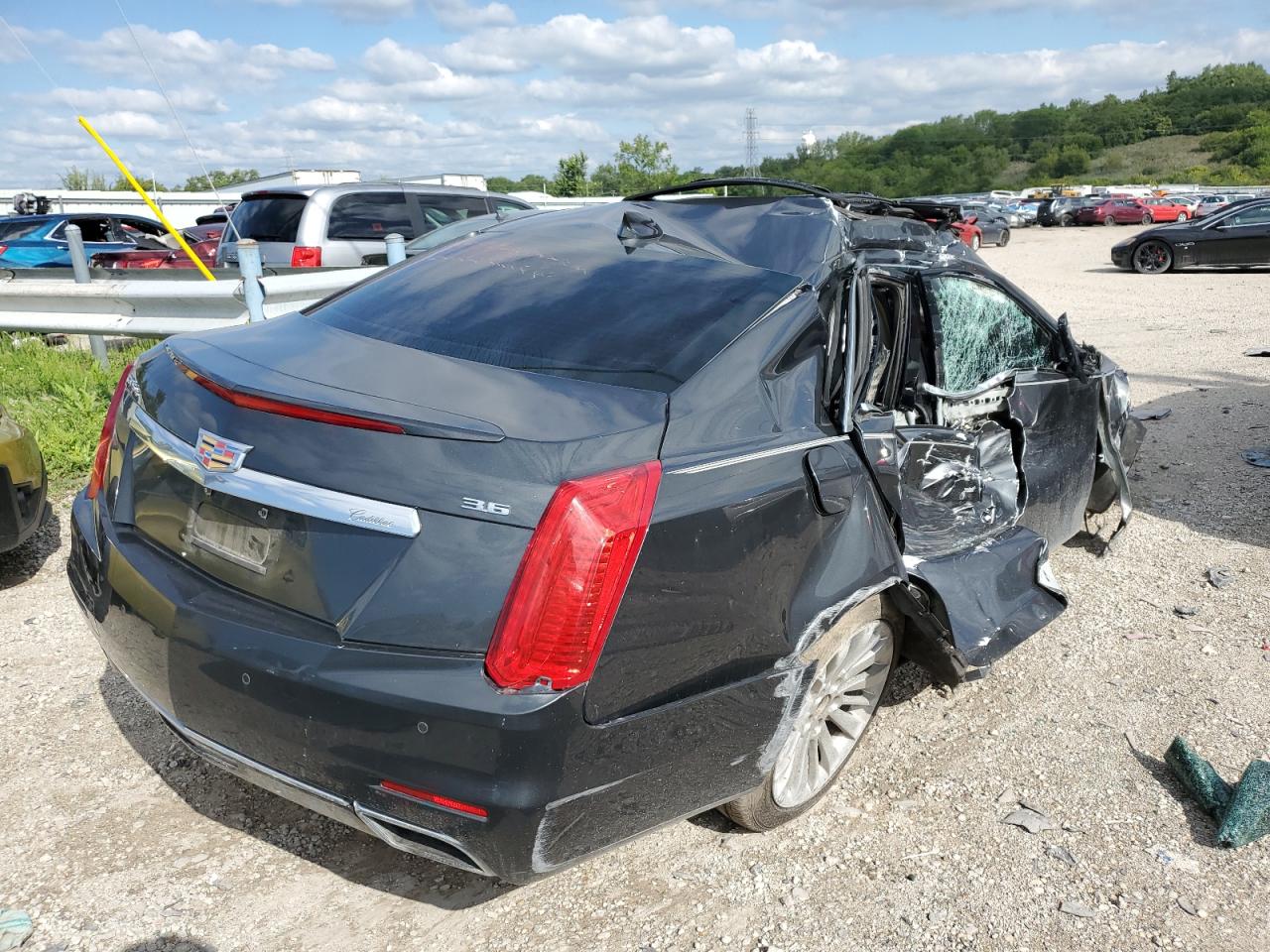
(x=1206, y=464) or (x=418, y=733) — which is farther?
(x=1206, y=464)

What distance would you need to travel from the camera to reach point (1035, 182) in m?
97.0

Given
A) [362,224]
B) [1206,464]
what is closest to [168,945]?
[1206,464]

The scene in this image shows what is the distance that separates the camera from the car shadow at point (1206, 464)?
551 cm

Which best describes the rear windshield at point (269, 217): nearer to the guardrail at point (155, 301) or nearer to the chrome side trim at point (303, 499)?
the guardrail at point (155, 301)

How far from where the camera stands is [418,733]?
201cm

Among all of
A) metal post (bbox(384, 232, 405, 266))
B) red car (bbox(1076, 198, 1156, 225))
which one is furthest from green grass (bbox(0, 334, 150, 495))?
red car (bbox(1076, 198, 1156, 225))

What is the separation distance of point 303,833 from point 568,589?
140 centimetres

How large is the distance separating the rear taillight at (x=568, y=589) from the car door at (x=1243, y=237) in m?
21.5

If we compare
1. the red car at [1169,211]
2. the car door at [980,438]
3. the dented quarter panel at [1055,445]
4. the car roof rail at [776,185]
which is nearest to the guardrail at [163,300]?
the car roof rail at [776,185]

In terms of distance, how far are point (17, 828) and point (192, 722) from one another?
93 centimetres

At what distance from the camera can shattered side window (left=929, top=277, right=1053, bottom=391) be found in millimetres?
3992

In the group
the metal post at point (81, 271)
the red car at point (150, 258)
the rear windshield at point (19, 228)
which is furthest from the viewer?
the rear windshield at point (19, 228)

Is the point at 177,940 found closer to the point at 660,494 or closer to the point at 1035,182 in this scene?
the point at 660,494

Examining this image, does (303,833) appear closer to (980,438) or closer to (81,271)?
(980,438)
